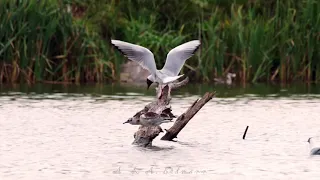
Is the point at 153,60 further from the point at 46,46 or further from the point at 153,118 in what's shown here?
the point at 46,46

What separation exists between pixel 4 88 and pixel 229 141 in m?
10.4

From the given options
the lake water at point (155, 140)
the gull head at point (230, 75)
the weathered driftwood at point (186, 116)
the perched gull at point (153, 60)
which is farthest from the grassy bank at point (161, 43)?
the perched gull at point (153, 60)

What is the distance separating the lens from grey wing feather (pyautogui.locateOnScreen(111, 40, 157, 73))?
14.6 metres

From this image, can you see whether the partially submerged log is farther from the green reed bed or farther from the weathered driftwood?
the green reed bed

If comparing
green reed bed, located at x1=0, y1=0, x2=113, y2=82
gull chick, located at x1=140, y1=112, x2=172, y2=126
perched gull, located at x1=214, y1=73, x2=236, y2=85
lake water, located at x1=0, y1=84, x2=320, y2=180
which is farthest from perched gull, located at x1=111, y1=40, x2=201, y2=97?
perched gull, located at x1=214, y1=73, x2=236, y2=85

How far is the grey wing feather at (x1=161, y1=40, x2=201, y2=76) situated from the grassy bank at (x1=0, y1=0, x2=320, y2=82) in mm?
10993

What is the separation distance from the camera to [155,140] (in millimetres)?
15703

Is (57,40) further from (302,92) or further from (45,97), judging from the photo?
(302,92)

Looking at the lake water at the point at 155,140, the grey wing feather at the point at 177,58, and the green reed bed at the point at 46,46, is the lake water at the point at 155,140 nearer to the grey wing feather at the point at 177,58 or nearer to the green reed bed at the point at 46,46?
the green reed bed at the point at 46,46

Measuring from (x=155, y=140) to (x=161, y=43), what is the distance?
1205 cm

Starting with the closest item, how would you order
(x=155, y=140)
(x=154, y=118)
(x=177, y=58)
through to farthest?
(x=154, y=118) < (x=177, y=58) < (x=155, y=140)

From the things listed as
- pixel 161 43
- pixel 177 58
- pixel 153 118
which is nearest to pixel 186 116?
pixel 177 58

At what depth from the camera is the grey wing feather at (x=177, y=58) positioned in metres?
14.8

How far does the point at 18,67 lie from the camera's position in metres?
26.2
